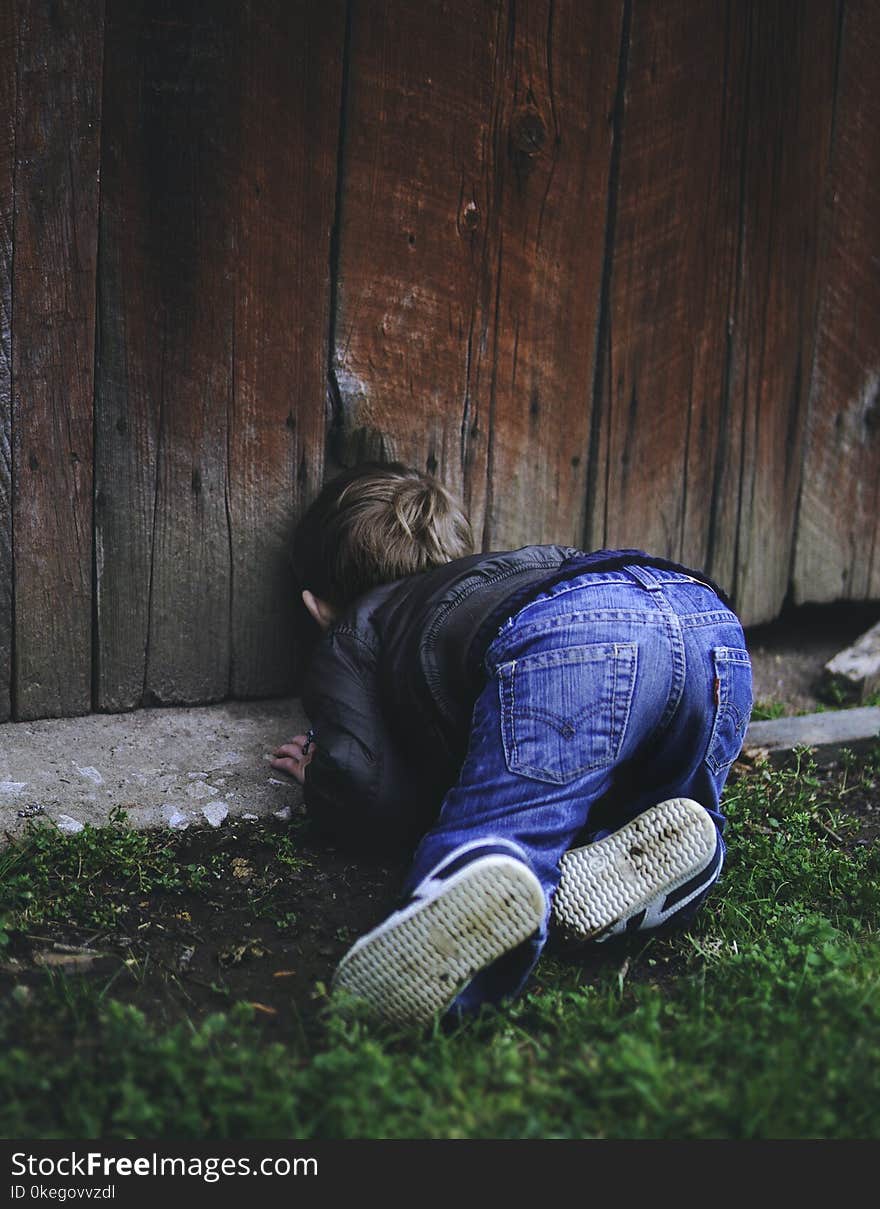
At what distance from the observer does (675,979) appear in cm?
Answer: 207

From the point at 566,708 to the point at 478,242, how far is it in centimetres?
145

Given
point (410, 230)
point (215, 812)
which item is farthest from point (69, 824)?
point (410, 230)

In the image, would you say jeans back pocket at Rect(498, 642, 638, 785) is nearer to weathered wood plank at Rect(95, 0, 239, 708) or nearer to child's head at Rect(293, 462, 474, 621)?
child's head at Rect(293, 462, 474, 621)

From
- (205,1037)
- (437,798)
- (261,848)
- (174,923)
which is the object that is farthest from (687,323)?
(205,1037)

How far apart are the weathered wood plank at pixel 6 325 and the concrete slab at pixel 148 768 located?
0.59ft

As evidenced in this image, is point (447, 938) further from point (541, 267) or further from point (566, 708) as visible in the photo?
point (541, 267)

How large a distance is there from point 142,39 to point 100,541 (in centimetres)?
110

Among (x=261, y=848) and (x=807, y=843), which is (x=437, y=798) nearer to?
(x=261, y=848)

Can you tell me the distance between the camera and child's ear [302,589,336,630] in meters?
2.78

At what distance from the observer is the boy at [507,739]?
1.79 m

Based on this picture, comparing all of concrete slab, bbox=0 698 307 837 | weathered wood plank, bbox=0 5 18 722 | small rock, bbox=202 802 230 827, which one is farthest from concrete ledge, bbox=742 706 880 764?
weathered wood plank, bbox=0 5 18 722

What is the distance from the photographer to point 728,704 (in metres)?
2.25

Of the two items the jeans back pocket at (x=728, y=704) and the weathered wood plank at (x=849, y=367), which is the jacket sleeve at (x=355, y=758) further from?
the weathered wood plank at (x=849, y=367)

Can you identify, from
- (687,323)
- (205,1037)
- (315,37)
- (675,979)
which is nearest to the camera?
(205,1037)
